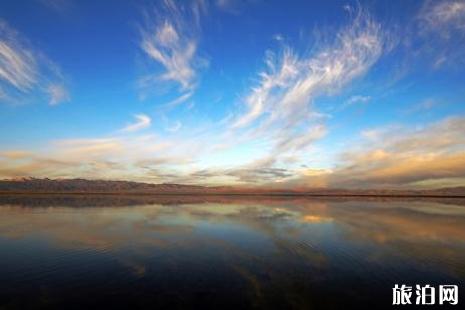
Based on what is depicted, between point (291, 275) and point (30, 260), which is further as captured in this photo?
point (30, 260)

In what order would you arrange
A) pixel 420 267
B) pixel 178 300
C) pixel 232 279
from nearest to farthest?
pixel 178 300 → pixel 232 279 → pixel 420 267

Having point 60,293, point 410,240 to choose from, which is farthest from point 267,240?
point 60,293

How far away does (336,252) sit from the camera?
2192 centimetres

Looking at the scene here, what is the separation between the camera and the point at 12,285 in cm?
1391

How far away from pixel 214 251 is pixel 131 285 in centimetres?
839

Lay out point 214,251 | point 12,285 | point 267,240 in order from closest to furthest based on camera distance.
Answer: point 12,285 < point 214,251 < point 267,240

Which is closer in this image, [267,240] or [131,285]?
[131,285]

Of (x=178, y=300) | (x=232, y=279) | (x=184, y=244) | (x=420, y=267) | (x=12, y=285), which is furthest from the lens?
(x=184, y=244)

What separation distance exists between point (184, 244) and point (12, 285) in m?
11.8

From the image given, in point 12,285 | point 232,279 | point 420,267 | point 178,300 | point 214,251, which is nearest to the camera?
point 178,300

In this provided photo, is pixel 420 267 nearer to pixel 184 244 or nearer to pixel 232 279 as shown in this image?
pixel 232 279

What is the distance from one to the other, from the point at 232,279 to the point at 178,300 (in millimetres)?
3651

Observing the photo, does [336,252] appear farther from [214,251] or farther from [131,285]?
[131,285]

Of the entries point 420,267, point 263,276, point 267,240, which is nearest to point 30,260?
point 263,276
